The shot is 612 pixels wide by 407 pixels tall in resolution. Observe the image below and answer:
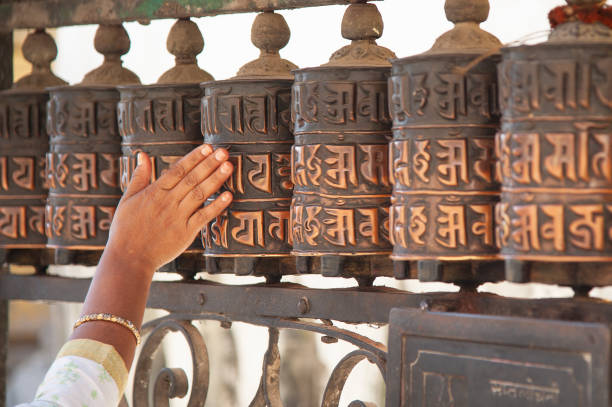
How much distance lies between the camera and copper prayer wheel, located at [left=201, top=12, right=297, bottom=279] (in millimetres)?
1303

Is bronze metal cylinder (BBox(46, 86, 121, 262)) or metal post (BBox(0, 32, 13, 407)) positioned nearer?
bronze metal cylinder (BBox(46, 86, 121, 262))

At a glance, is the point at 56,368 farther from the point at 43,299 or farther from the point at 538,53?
the point at 538,53

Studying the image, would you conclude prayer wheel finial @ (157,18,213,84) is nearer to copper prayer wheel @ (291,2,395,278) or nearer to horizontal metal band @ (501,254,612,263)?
copper prayer wheel @ (291,2,395,278)

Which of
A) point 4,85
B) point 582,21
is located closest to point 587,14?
point 582,21

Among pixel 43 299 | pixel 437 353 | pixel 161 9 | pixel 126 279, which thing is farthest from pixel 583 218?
pixel 43 299

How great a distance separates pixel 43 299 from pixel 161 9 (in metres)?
0.51

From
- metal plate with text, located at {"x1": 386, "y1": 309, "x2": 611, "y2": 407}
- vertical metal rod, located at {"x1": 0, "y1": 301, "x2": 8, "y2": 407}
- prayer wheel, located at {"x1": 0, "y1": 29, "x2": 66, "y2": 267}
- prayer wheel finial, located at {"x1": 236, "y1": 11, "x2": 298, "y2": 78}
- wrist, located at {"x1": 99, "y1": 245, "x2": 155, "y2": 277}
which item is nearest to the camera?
metal plate with text, located at {"x1": 386, "y1": 309, "x2": 611, "y2": 407}

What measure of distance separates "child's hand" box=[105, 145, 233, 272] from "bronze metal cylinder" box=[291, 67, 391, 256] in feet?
0.44

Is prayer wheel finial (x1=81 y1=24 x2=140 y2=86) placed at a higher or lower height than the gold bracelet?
higher

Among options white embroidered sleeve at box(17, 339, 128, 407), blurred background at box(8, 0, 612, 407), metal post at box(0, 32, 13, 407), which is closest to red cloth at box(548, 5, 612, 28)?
white embroidered sleeve at box(17, 339, 128, 407)

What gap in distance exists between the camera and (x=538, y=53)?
1.04 m

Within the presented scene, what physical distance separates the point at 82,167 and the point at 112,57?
0.63ft

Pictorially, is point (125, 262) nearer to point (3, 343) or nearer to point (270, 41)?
point (270, 41)

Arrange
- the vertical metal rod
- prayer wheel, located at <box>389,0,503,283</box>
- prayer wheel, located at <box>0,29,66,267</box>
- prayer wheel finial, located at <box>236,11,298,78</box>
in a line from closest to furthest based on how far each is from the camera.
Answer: prayer wheel, located at <box>389,0,503,283</box> < prayer wheel finial, located at <box>236,11,298,78</box> < prayer wheel, located at <box>0,29,66,267</box> < the vertical metal rod
